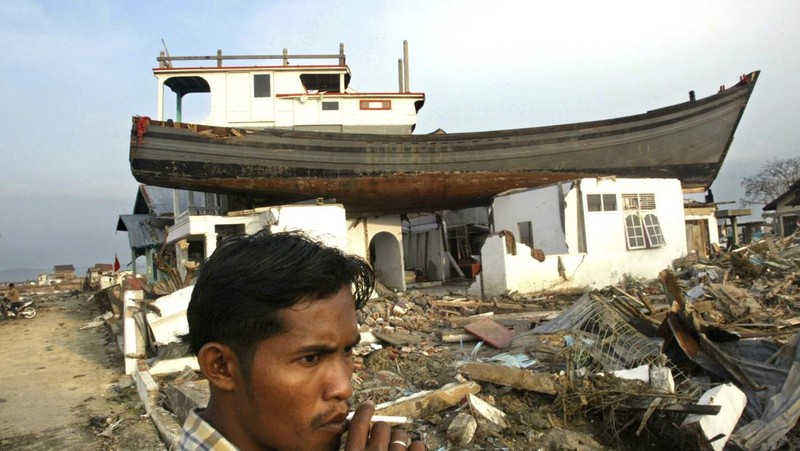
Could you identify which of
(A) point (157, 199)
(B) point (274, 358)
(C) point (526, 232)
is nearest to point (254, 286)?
(B) point (274, 358)

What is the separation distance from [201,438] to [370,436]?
1.10 feet

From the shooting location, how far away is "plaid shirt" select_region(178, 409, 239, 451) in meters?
0.94

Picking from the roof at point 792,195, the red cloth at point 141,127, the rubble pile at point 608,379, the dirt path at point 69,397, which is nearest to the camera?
the rubble pile at point 608,379

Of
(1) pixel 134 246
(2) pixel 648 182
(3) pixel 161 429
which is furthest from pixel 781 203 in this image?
(1) pixel 134 246

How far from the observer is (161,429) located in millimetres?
4980

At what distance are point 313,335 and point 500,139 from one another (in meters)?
14.5

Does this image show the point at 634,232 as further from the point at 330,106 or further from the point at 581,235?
the point at 330,106

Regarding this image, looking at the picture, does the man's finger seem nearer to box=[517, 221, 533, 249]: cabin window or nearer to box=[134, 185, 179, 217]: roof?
box=[517, 221, 533, 249]: cabin window

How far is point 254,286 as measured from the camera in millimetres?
953

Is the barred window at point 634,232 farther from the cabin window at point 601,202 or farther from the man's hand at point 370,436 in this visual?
the man's hand at point 370,436

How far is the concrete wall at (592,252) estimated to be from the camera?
12.4 meters

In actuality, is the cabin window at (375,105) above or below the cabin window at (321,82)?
below

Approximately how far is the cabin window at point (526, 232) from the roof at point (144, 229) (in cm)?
1498

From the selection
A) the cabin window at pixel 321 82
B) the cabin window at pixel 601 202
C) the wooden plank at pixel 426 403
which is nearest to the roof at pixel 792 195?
the cabin window at pixel 601 202
